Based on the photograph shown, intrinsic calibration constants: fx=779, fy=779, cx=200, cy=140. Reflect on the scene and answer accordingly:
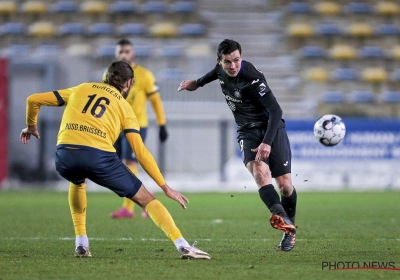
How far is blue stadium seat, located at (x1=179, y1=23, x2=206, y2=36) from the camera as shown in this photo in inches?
916

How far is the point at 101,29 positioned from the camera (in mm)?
23312

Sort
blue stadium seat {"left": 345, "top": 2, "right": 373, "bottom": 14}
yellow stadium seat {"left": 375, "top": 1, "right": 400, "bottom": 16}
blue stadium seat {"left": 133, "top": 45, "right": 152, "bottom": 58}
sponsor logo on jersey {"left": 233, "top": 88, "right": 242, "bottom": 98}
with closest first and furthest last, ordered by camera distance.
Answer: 1. sponsor logo on jersey {"left": 233, "top": 88, "right": 242, "bottom": 98}
2. blue stadium seat {"left": 133, "top": 45, "right": 152, "bottom": 58}
3. yellow stadium seat {"left": 375, "top": 1, "right": 400, "bottom": 16}
4. blue stadium seat {"left": 345, "top": 2, "right": 373, "bottom": 14}

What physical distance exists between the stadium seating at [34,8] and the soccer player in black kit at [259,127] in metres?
17.2

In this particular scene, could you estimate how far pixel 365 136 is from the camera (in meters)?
18.3

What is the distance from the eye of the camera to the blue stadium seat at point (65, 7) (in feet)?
78.2

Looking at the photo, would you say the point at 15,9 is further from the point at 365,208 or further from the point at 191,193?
the point at 365,208

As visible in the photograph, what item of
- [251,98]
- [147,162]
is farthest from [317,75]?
[147,162]

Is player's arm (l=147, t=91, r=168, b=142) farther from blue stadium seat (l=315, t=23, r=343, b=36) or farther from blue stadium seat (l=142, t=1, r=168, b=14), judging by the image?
blue stadium seat (l=315, t=23, r=343, b=36)

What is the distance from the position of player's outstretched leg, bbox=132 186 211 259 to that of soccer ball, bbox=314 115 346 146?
7.90 ft

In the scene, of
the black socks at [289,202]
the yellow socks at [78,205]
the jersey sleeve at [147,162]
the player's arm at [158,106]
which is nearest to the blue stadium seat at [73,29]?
the player's arm at [158,106]

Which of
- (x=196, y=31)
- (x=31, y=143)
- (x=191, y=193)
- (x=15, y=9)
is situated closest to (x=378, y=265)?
(x=191, y=193)

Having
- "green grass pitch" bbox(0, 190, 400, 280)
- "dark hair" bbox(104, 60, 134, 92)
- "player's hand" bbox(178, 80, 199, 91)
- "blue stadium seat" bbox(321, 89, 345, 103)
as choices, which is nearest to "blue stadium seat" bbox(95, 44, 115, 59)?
"blue stadium seat" bbox(321, 89, 345, 103)

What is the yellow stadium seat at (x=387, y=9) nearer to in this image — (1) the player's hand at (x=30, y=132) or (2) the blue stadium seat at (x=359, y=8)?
(2) the blue stadium seat at (x=359, y=8)

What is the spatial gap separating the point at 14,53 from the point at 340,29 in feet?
32.4
